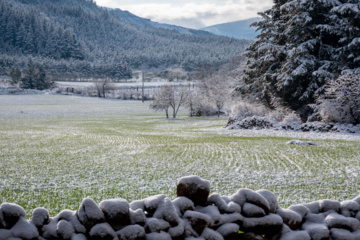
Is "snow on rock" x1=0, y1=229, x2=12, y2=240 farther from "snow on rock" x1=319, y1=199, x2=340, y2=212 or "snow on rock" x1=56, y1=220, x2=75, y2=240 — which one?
"snow on rock" x1=319, y1=199, x2=340, y2=212

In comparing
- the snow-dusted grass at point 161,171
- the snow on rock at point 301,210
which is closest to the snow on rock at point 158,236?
the snow on rock at point 301,210

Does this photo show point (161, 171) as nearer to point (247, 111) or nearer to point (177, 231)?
point (177, 231)

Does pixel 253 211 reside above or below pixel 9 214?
below

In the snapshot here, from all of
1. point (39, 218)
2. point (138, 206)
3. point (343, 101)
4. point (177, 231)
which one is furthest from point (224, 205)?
point (343, 101)

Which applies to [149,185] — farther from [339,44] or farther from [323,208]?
[339,44]

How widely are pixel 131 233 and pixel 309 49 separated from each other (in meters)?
33.2

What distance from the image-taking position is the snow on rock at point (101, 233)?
3020 millimetres

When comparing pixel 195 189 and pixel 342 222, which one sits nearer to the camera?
pixel 195 189

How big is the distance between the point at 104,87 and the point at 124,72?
2492 inches

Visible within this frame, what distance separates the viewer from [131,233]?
3.11 meters

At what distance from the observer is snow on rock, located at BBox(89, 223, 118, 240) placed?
3.02 metres

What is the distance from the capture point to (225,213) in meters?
3.58

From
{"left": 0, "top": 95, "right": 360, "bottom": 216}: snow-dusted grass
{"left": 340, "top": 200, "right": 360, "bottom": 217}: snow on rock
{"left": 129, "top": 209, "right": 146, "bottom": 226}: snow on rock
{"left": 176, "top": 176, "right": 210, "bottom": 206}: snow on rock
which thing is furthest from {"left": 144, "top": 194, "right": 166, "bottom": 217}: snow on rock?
{"left": 0, "top": 95, "right": 360, "bottom": 216}: snow-dusted grass

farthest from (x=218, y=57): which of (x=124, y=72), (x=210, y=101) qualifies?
(x=210, y=101)
